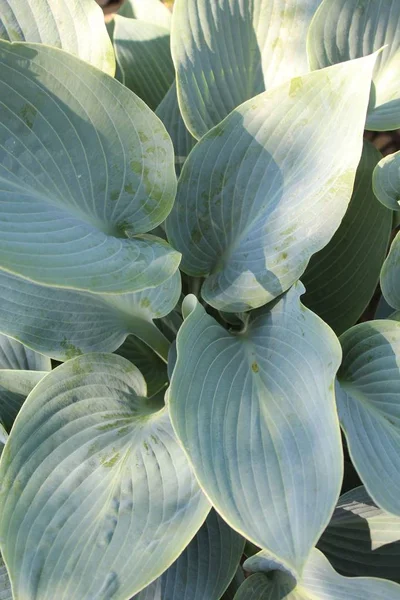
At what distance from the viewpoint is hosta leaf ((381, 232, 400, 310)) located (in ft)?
2.97

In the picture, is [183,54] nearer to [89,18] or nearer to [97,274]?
[89,18]

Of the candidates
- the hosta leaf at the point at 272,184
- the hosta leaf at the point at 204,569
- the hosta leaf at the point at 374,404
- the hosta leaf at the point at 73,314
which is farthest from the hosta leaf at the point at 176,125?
the hosta leaf at the point at 204,569

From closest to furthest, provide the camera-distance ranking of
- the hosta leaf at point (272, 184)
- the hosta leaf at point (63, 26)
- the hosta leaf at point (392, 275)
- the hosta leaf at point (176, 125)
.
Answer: the hosta leaf at point (272, 184) < the hosta leaf at point (392, 275) < the hosta leaf at point (63, 26) < the hosta leaf at point (176, 125)

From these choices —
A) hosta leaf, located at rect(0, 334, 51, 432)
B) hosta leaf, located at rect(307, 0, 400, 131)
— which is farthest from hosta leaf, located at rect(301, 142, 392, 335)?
hosta leaf, located at rect(0, 334, 51, 432)

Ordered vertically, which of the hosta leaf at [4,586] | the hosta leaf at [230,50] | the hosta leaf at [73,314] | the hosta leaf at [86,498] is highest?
the hosta leaf at [230,50]

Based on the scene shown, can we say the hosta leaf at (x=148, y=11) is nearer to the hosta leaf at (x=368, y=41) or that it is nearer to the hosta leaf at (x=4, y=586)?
the hosta leaf at (x=368, y=41)

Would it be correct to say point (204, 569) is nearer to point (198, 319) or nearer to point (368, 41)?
point (198, 319)

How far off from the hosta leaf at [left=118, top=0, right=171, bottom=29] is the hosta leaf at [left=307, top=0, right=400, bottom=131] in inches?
18.2

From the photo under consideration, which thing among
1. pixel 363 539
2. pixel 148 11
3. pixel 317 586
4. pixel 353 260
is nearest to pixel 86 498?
pixel 317 586

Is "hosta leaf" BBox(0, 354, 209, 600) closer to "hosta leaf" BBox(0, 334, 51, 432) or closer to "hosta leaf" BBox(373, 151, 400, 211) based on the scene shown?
"hosta leaf" BBox(0, 334, 51, 432)

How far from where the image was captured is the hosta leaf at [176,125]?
1156 millimetres

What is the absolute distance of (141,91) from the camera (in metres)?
1.28

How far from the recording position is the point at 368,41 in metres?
1.06

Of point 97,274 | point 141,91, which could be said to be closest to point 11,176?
point 97,274
